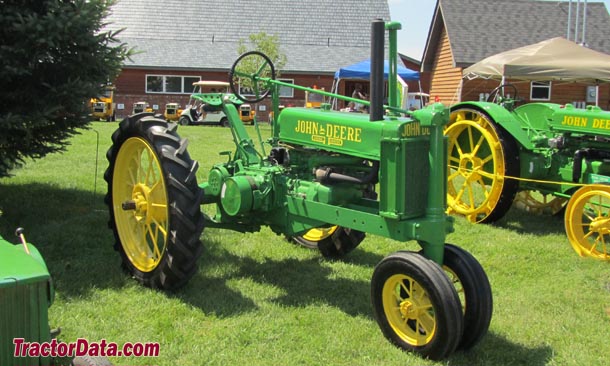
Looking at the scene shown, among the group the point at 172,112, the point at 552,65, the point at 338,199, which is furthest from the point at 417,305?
the point at 172,112

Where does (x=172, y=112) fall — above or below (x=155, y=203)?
above

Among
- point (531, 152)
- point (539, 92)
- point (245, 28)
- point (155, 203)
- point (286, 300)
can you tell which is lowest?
point (286, 300)

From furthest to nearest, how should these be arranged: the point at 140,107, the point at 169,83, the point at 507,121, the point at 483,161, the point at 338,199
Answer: the point at 169,83 → the point at 140,107 → the point at 483,161 → the point at 507,121 → the point at 338,199

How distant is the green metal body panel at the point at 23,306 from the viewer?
2625 millimetres

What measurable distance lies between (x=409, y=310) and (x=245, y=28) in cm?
2927

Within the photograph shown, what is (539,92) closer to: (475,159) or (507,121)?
(475,159)

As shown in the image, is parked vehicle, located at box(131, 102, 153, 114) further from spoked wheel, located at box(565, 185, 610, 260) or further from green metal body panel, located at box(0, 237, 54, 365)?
green metal body panel, located at box(0, 237, 54, 365)

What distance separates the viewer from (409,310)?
3756mm

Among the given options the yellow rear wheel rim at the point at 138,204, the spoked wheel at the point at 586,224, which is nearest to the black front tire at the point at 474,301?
the yellow rear wheel rim at the point at 138,204

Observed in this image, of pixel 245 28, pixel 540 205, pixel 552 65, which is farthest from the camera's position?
pixel 245 28

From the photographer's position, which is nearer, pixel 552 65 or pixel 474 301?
pixel 474 301

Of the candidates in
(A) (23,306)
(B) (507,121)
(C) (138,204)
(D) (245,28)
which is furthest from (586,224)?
(D) (245,28)

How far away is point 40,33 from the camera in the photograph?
18.1 ft

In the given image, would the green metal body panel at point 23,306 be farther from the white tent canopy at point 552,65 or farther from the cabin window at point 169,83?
the cabin window at point 169,83
